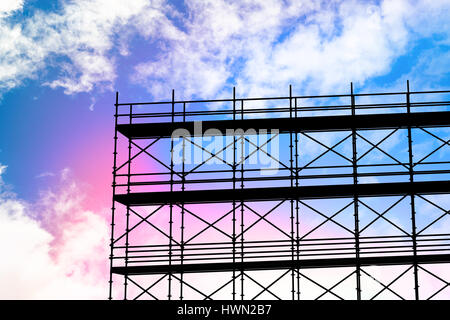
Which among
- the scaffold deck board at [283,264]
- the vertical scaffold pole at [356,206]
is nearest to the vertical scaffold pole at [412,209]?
the scaffold deck board at [283,264]

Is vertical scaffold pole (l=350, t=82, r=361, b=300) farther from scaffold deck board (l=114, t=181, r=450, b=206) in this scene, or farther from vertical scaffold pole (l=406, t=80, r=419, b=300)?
vertical scaffold pole (l=406, t=80, r=419, b=300)

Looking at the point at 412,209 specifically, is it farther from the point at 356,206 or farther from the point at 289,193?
the point at 289,193

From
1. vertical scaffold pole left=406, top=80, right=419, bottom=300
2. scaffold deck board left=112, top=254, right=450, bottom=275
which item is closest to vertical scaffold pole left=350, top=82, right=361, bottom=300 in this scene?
scaffold deck board left=112, top=254, right=450, bottom=275

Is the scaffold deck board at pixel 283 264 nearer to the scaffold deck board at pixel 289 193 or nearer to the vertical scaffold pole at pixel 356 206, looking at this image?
the vertical scaffold pole at pixel 356 206

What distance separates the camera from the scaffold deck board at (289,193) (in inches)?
674

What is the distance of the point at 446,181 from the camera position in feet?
56.0

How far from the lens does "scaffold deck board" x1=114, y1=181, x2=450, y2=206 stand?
17.1 m

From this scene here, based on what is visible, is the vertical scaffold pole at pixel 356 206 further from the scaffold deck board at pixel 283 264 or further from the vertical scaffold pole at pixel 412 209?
the vertical scaffold pole at pixel 412 209

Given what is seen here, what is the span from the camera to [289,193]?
17.3 metres

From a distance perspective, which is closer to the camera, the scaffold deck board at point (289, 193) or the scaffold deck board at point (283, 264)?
the scaffold deck board at point (283, 264)

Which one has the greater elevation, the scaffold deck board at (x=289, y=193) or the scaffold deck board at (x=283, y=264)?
the scaffold deck board at (x=289, y=193)
